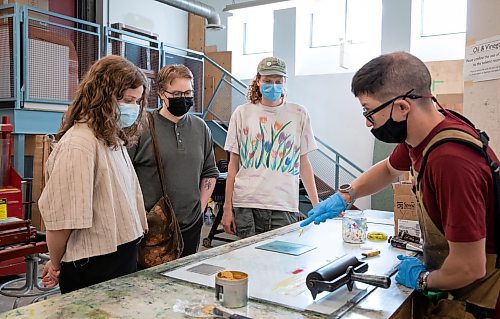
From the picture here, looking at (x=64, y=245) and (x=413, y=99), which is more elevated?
(x=413, y=99)

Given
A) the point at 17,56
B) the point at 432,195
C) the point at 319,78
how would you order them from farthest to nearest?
the point at 319,78, the point at 17,56, the point at 432,195

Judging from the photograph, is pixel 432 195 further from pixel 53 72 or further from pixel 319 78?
pixel 319 78

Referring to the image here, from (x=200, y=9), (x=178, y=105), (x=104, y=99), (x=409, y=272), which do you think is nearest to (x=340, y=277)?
(x=409, y=272)

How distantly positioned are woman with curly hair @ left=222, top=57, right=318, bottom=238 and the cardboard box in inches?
23.3

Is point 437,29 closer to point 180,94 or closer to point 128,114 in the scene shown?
point 180,94

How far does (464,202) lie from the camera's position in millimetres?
988

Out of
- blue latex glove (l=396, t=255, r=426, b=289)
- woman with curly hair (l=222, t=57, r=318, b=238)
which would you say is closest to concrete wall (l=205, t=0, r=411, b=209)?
woman with curly hair (l=222, t=57, r=318, b=238)

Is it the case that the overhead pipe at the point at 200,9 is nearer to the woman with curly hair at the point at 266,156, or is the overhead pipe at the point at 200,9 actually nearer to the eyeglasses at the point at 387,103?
the woman with curly hair at the point at 266,156

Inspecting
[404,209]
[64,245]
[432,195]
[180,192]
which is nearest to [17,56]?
[180,192]

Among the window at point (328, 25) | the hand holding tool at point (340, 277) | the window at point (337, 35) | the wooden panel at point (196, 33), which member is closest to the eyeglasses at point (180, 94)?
the hand holding tool at point (340, 277)

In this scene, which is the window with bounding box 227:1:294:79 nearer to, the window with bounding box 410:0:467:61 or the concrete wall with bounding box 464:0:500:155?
the window with bounding box 410:0:467:61

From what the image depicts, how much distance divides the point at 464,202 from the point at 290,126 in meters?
1.28

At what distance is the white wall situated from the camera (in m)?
6.86

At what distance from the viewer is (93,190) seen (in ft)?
4.43
